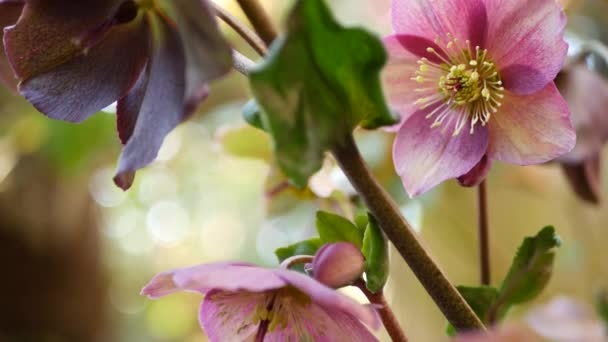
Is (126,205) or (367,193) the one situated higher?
(367,193)

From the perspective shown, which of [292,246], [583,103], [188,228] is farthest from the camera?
[188,228]

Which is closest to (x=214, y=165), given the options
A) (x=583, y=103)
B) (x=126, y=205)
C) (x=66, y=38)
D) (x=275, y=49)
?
(x=126, y=205)

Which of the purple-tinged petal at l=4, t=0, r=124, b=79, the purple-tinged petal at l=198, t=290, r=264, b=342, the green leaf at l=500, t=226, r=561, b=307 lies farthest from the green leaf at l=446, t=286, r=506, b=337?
the purple-tinged petal at l=4, t=0, r=124, b=79

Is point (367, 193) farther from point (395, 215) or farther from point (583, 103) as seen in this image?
point (583, 103)

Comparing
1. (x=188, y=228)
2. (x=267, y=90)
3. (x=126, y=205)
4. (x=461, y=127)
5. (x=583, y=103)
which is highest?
(x=267, y=90)

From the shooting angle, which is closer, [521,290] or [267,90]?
[267,90]

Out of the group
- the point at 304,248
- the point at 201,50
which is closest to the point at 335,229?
the point at 304,248

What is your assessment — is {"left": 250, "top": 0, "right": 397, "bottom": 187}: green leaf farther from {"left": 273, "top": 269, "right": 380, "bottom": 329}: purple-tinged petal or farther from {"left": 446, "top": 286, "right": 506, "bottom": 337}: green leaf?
{"left": 446, "top": 286, "right": 506, "bottom": 337}: green leaf
